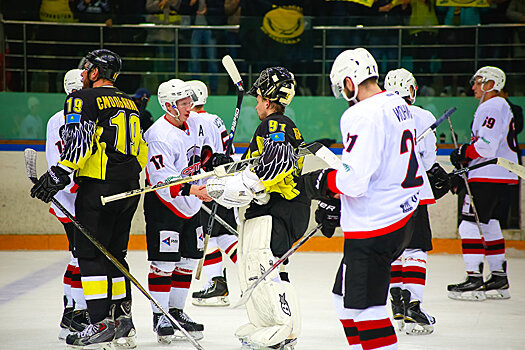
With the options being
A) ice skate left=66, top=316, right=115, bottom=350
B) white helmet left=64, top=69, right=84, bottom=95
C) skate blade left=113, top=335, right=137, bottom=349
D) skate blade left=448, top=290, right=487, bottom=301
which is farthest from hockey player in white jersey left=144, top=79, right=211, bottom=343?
skate blade left=448, top=290, right=487, bottom=301

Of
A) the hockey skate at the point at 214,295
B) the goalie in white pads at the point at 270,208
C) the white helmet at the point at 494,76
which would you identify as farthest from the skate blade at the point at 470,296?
the goalie in white pads at the point at 270,208

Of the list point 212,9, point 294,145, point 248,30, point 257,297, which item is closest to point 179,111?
point 294,145

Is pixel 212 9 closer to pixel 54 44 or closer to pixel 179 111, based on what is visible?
pixel 54 44

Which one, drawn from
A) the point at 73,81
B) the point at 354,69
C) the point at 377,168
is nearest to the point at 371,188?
the point at 377,168

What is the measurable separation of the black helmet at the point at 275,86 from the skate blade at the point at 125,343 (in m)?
1.28

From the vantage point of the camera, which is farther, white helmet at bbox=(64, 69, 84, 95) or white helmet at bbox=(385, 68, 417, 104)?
Answer: white helmet at bbox=(385, 68, 417, 104)

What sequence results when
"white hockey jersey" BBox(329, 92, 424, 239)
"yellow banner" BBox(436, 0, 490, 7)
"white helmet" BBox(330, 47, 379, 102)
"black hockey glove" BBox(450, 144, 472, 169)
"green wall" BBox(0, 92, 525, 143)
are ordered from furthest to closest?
1. "yellow banner" BBox(436, 0, 490, 7)
2. "green wall" BBox(0, 92, 525, 143)
3. "black hockey glove" BBox(450, 144, 472, 169)
4. "white helmet" BBox(330, 47, 379, 102)
5. "white hockey jersey" BBox(329, 92, 424, 239)

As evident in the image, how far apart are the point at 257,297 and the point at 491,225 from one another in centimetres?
227

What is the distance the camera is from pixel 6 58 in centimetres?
702

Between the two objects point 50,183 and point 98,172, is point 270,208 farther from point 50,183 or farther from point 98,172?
point 50,183

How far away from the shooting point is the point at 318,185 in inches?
101

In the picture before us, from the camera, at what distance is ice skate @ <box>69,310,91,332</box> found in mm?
3600

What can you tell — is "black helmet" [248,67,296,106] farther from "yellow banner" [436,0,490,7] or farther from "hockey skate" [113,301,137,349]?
"yellow banner" [436,0,490,7]

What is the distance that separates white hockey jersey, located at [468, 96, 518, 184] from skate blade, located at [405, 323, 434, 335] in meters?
1.39
